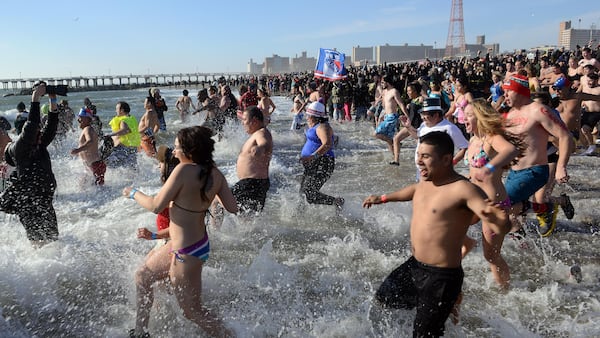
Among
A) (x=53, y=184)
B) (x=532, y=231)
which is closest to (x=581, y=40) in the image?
(x=532, y=231)

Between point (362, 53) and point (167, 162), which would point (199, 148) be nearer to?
point (167, 162)

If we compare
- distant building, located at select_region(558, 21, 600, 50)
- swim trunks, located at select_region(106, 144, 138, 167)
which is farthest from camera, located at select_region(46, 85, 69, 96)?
distant building, located at select_region(558, 21, 600, 50)

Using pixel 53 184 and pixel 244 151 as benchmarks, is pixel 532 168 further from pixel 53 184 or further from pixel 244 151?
pixel 53 184

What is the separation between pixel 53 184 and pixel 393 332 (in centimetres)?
363

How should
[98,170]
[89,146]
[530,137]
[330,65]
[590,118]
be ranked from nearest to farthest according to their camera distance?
[530,137] < [89,146] < [98,170] < [590,118] < [330,65]

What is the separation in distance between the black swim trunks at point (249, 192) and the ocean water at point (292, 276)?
1.13 ft

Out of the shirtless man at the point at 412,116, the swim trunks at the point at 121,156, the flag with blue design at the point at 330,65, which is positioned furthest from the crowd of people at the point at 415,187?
the flag with blue design at the point at 330,65

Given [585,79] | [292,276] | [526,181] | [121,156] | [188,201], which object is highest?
[585,79]

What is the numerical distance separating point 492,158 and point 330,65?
12.7 metres

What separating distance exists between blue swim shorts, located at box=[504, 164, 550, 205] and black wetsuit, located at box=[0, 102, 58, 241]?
4.43 meters

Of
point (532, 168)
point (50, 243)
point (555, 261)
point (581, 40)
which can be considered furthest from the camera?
point (581, 40)

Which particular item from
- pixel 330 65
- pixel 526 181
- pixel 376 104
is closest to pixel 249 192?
pixel 526 181

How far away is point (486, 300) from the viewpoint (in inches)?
150

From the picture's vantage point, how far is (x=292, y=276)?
4.41m
